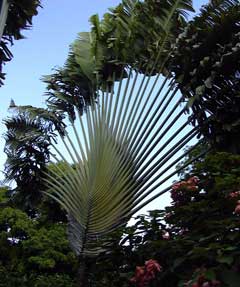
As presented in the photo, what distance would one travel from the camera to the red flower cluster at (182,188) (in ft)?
12.4

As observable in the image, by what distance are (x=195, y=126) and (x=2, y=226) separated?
9.57 m

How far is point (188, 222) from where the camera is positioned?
3.49 m

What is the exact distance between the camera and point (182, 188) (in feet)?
12.5

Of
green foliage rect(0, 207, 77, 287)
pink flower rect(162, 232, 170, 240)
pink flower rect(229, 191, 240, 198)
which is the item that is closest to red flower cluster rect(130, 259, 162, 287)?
pink flower rect(162, 232, 170, 240)

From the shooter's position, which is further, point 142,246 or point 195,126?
point 195,126

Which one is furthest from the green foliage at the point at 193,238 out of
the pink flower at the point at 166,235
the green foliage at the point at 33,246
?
the green foliage at the point at 33,246

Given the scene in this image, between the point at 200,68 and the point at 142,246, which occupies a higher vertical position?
the point at 200,68

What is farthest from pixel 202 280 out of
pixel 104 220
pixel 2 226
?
pixel 2 226

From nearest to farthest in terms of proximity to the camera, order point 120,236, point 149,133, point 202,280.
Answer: point 202,280 → point 120,236 → point 149,133

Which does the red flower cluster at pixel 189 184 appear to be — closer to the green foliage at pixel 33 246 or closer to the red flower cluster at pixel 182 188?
the red flower cluster at pixel 182 188

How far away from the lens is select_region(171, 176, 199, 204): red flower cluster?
377 cm

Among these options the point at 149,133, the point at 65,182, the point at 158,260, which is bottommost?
the point at 158,260

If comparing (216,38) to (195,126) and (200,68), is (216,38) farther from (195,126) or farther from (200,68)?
(195,126)

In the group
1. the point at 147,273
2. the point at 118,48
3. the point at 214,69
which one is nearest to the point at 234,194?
the point at 147,273
